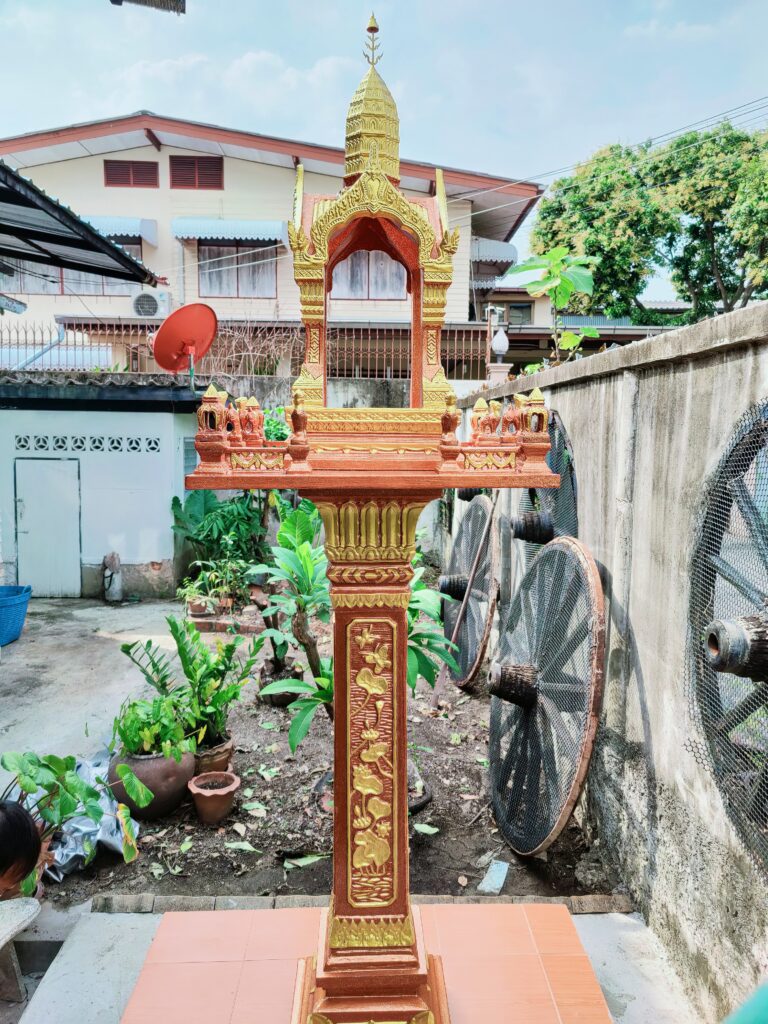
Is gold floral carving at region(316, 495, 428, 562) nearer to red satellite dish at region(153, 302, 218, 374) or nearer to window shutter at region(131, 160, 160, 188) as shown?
red satellite dish at region(153, 302, 218, 374)

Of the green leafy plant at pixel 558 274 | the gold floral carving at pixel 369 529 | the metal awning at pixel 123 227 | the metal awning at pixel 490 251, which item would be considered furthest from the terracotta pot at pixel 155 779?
the metal awning at pixel 490 251

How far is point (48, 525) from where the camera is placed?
9500 mm

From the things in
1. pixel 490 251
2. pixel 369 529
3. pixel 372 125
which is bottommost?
pixel 369 529

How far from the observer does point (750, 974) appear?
243cm

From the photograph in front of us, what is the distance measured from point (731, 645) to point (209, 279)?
14.9 meters

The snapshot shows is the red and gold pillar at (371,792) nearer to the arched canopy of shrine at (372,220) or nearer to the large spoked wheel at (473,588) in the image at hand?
the arched canopy of shrine at (372,220)

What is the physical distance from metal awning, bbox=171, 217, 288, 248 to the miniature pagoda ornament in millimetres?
12844

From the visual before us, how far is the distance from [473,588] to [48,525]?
616 centimetres

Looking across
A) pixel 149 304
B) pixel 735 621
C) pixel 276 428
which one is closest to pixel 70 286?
pixel 149 304

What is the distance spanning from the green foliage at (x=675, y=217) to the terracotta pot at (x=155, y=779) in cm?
1452

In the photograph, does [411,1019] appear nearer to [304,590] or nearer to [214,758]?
[214,758]

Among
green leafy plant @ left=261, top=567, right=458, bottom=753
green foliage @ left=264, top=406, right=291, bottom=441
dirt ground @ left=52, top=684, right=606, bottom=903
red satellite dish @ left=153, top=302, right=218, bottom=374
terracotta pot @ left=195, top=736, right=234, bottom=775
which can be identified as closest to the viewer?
dirt ground @ left=52, top=684, right=606, bottom=903

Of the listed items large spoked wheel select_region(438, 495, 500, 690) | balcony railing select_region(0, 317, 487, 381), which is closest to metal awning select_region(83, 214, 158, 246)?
balcony railing select_region(0, 317, 487, 381)

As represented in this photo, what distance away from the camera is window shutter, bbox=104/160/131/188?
49.2 ft
